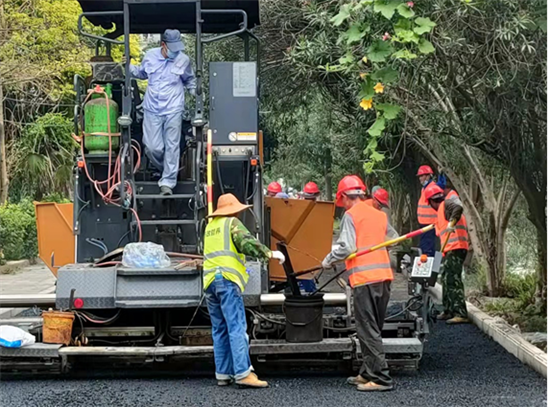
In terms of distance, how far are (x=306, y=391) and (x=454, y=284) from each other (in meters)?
3.97

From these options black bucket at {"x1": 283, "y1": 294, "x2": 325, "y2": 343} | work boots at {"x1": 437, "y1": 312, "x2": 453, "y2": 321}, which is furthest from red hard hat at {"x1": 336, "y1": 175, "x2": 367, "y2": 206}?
work boots at {"x1": 437, "y1": 312, "x2": 453, "y2": 321}

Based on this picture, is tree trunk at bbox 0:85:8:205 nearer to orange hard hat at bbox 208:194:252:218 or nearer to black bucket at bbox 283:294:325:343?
orange hard hat at bbox 208:194:252:218

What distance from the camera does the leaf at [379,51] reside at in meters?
5.96

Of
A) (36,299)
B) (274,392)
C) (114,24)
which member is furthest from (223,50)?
(274,392)

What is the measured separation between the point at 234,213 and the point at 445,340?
3301 millimetres

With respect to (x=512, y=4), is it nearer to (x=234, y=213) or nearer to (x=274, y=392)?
(x=234, y=213)

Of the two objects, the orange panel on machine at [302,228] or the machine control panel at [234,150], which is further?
the orange panel on machine at [302,228]

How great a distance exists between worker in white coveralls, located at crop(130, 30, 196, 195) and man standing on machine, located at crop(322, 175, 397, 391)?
6.25 ft

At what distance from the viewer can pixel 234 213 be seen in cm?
681

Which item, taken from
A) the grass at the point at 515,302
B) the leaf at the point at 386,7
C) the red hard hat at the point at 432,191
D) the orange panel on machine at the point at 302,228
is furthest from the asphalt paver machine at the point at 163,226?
the red hard hat at the point at 432,191

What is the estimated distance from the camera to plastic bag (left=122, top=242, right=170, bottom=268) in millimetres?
7184

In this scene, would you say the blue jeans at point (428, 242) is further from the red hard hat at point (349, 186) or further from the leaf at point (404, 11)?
the leaf at point (404, 11)

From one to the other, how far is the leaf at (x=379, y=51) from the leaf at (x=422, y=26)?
0.90 ft

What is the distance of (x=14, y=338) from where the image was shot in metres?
6.81
